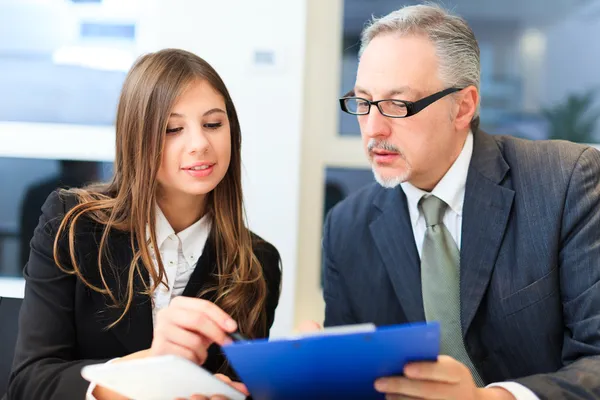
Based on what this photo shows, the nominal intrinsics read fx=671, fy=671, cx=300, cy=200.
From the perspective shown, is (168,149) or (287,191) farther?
(287,191)

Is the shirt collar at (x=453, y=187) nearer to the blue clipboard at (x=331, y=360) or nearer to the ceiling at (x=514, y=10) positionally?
the blue clipboard at (x=331, y=360)

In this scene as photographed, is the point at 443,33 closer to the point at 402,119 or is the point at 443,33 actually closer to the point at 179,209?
the point at 402,119

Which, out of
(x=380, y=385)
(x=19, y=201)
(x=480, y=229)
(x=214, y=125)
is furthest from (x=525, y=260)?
(x=19, y=201)

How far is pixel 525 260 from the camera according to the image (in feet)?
5.26

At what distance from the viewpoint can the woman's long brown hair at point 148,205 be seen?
1.56 meters

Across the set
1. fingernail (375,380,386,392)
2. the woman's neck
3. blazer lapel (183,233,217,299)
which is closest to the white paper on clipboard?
fingernail (375,380,386,392)

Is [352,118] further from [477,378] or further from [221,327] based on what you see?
[221,327]

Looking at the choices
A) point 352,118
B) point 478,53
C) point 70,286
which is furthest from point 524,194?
point 352,118

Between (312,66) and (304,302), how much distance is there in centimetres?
106

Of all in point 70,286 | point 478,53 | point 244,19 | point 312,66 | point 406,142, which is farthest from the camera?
point 312,66

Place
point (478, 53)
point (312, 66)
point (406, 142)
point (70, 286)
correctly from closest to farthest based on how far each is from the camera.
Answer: point (70, 286), point (406, 142), point (478, 53), point (312, 66)

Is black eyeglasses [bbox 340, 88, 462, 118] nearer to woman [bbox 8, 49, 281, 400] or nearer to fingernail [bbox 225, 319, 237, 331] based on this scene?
woman [bbox 8, 49, 281, 400]

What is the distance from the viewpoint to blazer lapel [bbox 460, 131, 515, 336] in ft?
5.29

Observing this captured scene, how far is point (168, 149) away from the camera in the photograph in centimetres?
157
